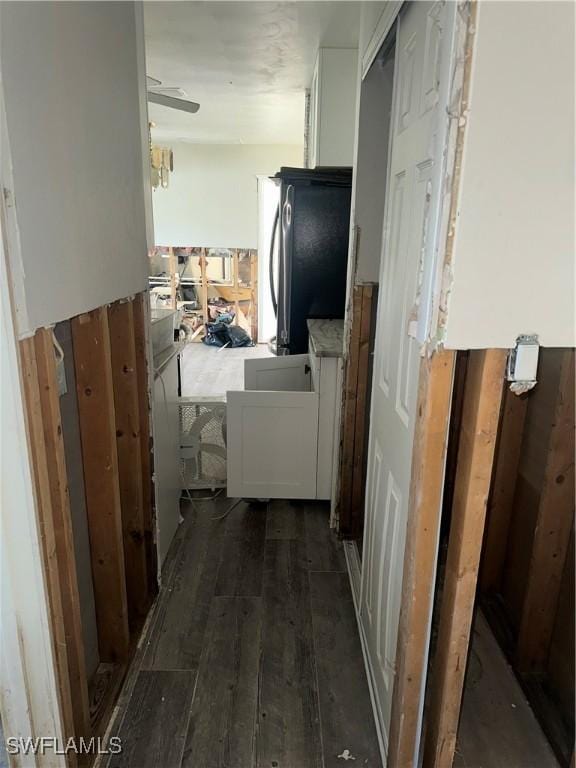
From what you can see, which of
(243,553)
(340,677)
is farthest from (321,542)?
(340,677)

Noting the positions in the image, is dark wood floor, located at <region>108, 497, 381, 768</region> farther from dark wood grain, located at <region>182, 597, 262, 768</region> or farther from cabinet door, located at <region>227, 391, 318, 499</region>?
cabinet door, located at <region>227, 391, 318, 499</region>

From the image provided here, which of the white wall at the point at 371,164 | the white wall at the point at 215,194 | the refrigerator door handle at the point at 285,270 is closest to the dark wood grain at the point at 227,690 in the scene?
the white wall at the point at 371,164

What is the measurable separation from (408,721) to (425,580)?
410mm

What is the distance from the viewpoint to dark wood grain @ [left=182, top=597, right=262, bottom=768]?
5.02 ft

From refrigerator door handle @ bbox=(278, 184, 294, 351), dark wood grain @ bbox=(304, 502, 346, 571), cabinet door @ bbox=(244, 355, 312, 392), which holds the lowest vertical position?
dark wood grain @ bbox=(304, 502, 346, 571)

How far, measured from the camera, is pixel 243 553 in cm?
246

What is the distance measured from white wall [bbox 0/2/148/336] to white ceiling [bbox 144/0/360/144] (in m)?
0.93

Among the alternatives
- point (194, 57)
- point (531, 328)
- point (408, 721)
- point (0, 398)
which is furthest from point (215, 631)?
point (194, 57)

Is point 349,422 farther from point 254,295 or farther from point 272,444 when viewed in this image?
point 254,295

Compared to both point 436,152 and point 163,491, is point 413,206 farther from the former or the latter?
point 163,491

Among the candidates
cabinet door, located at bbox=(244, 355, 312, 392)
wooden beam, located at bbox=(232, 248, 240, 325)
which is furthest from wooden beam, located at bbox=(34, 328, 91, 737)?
wooden beam, located at bbox=(232, 248, 240, 325)

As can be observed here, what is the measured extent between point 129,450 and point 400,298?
111 cm

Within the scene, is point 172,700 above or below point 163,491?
below

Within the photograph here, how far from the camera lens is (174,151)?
21.1 ft
